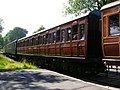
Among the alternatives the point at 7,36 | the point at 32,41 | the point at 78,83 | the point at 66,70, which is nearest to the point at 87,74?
the point at 66,70

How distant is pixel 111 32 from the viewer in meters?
11.1

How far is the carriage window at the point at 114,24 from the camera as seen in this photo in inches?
422

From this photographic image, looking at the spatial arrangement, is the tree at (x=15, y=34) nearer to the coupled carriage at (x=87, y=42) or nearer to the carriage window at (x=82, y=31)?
the coupled carriage at (x=87, y=42)

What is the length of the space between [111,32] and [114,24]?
15.4 inches

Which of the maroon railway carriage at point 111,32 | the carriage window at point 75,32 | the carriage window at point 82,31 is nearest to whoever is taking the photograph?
the maroon railway carriage at point 111,32

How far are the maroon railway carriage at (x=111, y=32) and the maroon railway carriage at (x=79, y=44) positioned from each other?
5.31ft

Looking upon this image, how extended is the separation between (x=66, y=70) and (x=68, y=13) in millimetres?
31617

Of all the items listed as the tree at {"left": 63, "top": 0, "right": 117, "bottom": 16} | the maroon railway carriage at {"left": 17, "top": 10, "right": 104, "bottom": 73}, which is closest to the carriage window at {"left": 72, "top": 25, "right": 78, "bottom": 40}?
the maroon railway carriage at {"left": 17, "top": 10, "right": 104, "bottom": 73}

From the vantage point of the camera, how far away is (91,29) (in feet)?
43.3

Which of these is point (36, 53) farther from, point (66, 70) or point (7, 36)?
point (7, 36)

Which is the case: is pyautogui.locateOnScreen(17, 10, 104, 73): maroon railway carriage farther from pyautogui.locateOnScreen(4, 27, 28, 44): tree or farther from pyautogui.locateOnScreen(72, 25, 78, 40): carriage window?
pyautogui.locateOnScreen(4, 27, 28, 44): tree

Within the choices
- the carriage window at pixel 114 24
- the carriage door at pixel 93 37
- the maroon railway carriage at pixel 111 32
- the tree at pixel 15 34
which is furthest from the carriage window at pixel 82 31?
the tree at pixel 15 34

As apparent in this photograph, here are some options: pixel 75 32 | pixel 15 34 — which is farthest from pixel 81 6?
pixel 15 34

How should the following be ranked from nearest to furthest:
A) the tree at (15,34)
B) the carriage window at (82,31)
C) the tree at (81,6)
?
1. the carriage window at (82,31)
2. the tree at (81,6)
3. the tree at (15,34)
